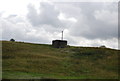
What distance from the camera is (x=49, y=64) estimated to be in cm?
3947

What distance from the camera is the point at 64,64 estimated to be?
1588 inches

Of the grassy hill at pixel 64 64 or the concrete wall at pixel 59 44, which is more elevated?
the concrete wall at pixel 59 44

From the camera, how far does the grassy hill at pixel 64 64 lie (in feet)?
107

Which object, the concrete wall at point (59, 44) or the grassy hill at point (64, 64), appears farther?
the concrete wall at point (59, 44)

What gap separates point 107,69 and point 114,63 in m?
3.94

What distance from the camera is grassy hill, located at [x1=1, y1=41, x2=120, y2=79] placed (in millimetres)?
32750

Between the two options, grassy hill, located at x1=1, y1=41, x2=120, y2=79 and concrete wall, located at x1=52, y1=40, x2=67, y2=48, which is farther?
concrete wall, located at x1=52, y1=40, x2=67, y2=48

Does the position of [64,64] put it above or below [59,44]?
below

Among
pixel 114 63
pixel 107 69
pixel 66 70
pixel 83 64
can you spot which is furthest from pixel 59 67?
pixel 114 63

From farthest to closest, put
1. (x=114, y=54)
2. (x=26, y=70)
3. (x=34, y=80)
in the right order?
(x=114, y=54), (x=26, y=70), (x=34, y=80)

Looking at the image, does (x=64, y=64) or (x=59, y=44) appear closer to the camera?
(x=64, y=64)

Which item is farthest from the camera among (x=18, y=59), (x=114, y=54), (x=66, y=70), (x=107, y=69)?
(x=114, y=54)

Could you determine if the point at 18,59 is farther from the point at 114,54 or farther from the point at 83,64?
the point at 114,54

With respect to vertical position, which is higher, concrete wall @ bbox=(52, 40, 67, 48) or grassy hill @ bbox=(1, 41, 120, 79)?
concrete wall @ bbox=(52, 40, 67, 48)
